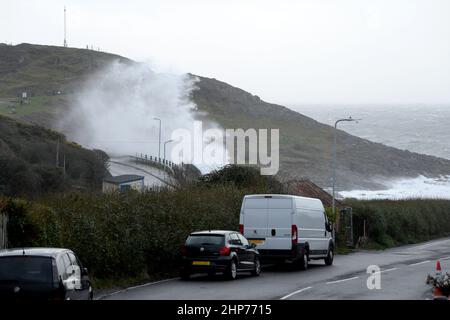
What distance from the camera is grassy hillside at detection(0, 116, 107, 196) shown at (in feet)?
190

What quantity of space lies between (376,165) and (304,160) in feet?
47.0

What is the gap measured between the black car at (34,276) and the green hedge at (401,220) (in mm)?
40144

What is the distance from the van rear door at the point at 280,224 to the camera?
98.0 feet

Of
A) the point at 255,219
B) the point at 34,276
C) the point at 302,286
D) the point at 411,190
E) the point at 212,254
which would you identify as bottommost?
the point at 302,286

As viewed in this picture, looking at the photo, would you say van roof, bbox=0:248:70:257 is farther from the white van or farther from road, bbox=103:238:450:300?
the white van

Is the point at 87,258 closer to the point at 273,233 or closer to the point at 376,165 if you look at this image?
the point at 273,233

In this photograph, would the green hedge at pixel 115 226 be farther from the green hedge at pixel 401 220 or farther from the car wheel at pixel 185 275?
the green hedge at pixel 401 220

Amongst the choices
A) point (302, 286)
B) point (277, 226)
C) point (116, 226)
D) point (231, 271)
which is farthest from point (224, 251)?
point (277, 226)

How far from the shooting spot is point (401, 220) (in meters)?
58.8

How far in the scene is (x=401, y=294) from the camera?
22094 mm

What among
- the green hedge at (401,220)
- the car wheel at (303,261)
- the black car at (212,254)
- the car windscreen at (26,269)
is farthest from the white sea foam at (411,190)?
the car windscreen at (26,269)

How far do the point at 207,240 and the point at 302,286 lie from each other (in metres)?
3.45

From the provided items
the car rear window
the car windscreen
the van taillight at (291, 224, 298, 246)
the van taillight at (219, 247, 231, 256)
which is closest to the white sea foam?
the van taillight at (291, 224, 298, 246)

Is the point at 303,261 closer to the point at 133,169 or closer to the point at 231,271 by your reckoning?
the point at 231,271
